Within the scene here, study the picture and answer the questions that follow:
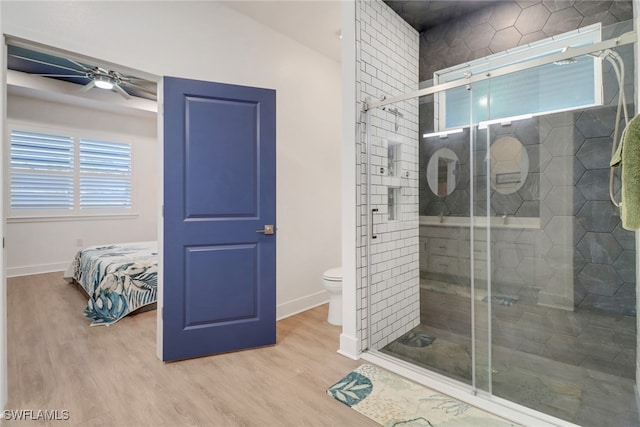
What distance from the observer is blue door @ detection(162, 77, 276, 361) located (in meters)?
Result: 2.20

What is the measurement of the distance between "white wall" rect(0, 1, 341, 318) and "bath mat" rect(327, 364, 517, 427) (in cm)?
135

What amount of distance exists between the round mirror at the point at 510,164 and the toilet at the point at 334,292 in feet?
5.10

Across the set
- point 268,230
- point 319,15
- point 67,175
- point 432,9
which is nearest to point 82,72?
point 67,175

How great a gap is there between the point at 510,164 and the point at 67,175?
6.58 m

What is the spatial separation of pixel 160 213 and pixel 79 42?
1187 mm

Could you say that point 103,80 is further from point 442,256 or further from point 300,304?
point 442,256

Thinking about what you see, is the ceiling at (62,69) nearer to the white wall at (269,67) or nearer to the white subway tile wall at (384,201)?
the white wall at (269,67)

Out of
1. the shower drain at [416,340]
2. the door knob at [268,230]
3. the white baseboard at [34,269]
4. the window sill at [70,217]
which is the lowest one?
the shower drain at [416,340]

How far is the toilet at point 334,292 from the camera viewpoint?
111 inches

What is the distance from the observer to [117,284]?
10.2 feet

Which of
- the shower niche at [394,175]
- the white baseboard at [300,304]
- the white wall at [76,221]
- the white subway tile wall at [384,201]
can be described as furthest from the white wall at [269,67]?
the white wall at [76,221]

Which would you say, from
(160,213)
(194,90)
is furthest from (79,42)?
(160,213)

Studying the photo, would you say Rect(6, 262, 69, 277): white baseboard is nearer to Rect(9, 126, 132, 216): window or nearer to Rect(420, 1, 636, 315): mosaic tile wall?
Rect(9, 126, 132, 216): window

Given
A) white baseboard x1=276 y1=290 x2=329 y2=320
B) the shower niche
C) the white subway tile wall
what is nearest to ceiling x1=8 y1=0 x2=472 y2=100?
the white subway tile wall
